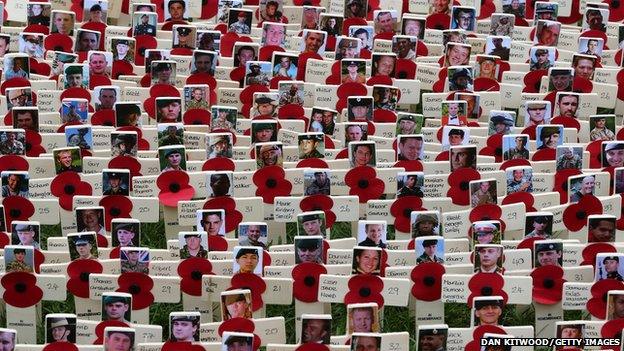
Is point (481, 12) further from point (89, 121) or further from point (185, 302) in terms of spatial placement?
point (185, 302)

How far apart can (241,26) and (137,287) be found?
3782mm

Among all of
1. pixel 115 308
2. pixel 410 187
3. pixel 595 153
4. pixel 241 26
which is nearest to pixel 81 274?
pixel 115 308

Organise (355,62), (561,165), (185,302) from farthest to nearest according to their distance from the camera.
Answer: (355,62) → (561,165) → (185,302)

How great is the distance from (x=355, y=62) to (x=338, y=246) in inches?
96.8

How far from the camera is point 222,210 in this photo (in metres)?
14.1

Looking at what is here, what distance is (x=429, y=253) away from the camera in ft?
45.3

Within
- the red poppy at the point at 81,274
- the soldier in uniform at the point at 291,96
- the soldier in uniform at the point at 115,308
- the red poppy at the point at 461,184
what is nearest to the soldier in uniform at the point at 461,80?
the soldier in uniform at the point at 291,96

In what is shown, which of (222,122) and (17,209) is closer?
(17,209)

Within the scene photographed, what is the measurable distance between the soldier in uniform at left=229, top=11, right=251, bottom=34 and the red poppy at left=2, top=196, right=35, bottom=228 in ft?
9.76

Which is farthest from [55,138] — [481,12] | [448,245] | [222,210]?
[481,12]

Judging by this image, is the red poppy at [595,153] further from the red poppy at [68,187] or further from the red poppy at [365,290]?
the red poppy at [68,187]

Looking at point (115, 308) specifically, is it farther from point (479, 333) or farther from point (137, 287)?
point (479, 333)

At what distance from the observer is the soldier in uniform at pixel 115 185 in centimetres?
1458

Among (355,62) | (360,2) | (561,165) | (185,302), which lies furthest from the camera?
(360,2)
